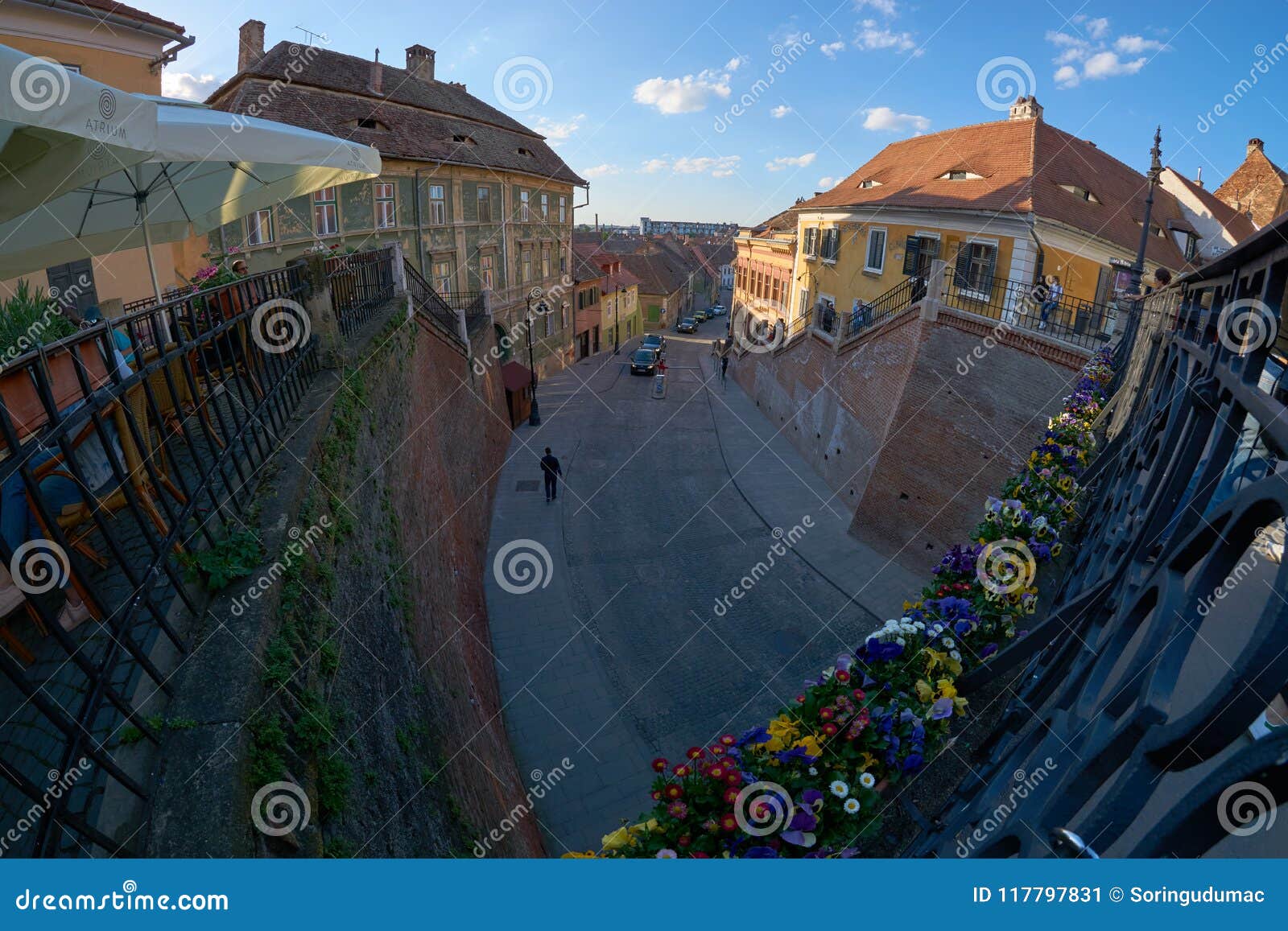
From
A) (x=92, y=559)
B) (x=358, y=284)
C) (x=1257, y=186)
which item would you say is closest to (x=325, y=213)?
(x=358, y=284)

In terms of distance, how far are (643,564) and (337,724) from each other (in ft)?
35.6

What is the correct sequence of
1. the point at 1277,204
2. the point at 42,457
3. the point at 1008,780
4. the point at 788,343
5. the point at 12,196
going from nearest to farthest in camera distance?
the point at 1008,780 < the point at 42,457 < the point at 12,196 < the point at 788,343 < the point at 1277,204

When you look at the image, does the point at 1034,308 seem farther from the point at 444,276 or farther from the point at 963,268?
the point at 444,276

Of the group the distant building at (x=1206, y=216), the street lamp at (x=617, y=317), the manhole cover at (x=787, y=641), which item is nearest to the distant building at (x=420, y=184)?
the manhole cover at (x=787, y=641)

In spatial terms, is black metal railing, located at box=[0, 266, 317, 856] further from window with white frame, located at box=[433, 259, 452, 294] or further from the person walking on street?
window with white frame, located at box=[433, 259, 452, 294]

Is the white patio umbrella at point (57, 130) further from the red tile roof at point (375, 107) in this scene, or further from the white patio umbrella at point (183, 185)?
the red tile roof at point (375, 107)

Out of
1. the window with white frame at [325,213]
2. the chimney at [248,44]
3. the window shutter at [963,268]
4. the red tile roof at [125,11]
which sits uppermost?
the chimney at [248,44]

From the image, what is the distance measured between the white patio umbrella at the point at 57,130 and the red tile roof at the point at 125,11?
510 inches

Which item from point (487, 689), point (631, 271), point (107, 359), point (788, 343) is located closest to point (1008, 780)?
point (107, 359)

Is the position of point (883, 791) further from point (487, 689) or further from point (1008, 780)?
point (487, 689)

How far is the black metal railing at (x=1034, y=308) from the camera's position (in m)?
12.9

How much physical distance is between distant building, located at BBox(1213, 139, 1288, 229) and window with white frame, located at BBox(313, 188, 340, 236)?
143 ft

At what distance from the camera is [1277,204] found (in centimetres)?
3262

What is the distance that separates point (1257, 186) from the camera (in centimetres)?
3556
